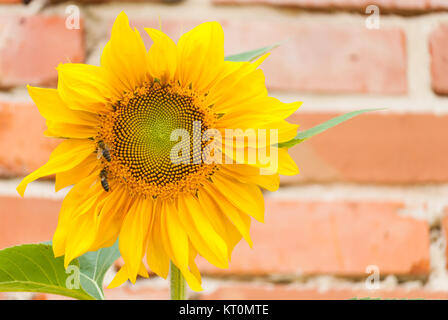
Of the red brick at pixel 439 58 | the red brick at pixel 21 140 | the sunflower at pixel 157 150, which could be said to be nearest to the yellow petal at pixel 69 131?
the sunflower at pixel 157 150

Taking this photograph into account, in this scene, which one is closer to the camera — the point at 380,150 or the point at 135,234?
the point at 135,234

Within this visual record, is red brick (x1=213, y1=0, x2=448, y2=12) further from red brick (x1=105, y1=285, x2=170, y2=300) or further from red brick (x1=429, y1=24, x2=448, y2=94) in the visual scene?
red brick (x1=105, y1=285, x2=170, y2=300)

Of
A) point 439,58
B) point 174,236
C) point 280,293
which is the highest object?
point 439,58

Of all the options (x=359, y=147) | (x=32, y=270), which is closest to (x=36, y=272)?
(x=32, y=270)

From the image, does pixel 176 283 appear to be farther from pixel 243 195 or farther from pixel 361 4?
pixel 361 4

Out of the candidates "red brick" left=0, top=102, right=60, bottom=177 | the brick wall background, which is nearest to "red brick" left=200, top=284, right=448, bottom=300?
the brick wall background

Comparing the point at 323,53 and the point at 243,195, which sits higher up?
the point at 323,53

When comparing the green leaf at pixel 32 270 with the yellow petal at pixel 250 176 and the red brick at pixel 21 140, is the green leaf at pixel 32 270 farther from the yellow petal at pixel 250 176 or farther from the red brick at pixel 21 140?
the red brick at pixel 21 140
